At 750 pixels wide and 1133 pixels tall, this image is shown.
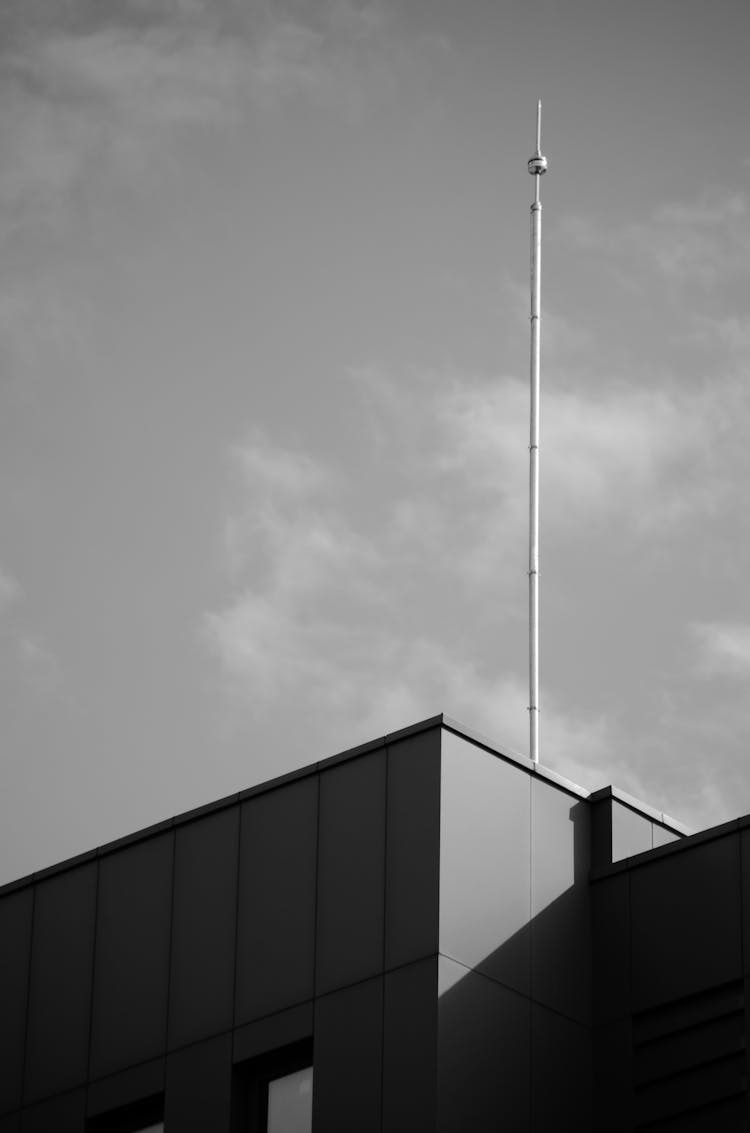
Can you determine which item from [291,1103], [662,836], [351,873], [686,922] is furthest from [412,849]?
[662,836]

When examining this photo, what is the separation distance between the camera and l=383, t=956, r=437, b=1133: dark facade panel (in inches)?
838

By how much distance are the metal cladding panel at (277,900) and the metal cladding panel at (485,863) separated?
1.65 metres

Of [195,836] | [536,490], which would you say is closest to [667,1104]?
[195,836]

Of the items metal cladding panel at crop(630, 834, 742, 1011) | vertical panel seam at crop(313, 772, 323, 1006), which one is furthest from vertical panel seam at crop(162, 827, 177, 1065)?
metal cladding panel at crop(630, 834, 742, 1011)

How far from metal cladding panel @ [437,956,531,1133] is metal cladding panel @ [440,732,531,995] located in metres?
0.25

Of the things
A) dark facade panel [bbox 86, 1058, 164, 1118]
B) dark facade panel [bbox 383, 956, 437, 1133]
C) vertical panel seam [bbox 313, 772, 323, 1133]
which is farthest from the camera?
dark facade panel [bbox 86, 1058, 164, 1118]

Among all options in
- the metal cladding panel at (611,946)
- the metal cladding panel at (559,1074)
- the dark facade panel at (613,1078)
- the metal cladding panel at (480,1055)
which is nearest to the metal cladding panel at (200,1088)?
the metal cladding panel at (480,1055)

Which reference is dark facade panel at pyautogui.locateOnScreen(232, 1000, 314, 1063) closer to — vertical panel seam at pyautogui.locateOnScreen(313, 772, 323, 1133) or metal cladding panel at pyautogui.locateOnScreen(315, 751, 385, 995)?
vertical panel seam at pyautogui.locateOnScreen(313, 772, 323, 1133)

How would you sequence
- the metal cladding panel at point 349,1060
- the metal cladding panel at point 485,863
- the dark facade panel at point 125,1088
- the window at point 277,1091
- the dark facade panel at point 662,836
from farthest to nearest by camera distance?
the dark facade panel at point 662,836 → the dark facade panel at point 125,1088 → the window at point 277,1091 → the metal cladding panel at point 485,863 → the metal cladding panel at point 349,1060

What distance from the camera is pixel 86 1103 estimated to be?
966 inches

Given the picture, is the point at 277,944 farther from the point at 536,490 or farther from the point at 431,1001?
the point at 536,490

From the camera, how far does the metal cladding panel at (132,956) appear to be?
24.3 meters

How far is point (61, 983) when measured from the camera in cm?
2555

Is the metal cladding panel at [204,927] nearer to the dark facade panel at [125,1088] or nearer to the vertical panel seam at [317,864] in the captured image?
the dark facade panel at [125,1088]
